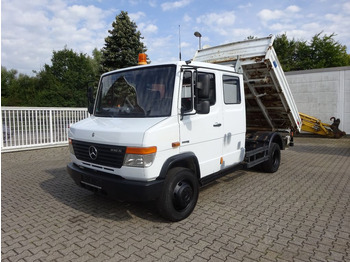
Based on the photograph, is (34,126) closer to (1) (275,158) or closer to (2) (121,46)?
(1) (275,158)

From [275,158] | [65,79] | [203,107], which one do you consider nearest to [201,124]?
[203,107]

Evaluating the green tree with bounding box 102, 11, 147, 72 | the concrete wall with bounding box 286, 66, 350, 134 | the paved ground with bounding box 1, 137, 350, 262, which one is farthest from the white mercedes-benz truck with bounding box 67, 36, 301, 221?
the green tree with bounding box 102, 11, 147, 72

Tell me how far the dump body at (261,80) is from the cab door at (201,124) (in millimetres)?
1402

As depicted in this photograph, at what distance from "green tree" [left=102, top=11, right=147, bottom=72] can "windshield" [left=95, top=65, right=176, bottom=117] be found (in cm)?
1442

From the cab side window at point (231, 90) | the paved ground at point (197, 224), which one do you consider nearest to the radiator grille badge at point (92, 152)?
the paved ground at point (197, 224)

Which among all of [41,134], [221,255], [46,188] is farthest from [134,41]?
[221,255]

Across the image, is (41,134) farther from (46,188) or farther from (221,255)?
(221,255)

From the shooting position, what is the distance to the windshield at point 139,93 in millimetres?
3568

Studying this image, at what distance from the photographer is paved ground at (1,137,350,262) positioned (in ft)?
9.59

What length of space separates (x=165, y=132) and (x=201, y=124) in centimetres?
84

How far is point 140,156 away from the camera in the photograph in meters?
3.15

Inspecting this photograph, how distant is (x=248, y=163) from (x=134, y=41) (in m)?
16.2

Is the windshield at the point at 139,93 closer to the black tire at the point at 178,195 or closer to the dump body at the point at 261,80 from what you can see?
the black tire at the point at 178,195

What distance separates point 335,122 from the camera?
12680mm
